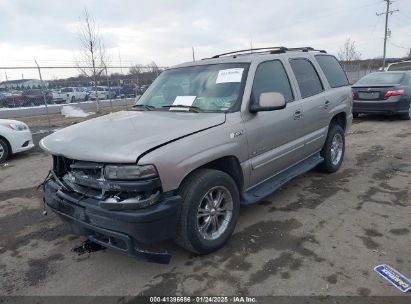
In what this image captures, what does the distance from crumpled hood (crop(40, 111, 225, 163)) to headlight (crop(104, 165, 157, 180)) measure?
6cm

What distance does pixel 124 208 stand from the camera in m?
2.85

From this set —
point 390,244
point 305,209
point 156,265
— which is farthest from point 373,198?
point 156,265

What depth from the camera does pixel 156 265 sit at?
3.42 m

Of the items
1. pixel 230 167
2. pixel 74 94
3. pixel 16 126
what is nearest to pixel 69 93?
pixel 74 94

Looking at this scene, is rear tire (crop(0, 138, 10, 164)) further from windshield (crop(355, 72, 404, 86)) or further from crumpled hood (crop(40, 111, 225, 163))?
windshield (crop(355, 72, 404, 86))

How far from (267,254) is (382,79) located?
965 cm

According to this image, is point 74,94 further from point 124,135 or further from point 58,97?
point 124,135

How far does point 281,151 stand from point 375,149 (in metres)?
4.09

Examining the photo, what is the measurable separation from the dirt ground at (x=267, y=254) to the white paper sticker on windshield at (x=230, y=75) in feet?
5.49

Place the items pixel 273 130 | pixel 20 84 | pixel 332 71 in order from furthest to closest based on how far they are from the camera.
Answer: pixel 20 84
pixel 332 71
pixel 273 130

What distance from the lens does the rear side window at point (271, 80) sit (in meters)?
4.09

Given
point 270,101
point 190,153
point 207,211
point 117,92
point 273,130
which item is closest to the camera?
point 190,153

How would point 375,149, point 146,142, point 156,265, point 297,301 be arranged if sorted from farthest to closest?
point 375,149
point 156,265
point 146,142
point 297,301

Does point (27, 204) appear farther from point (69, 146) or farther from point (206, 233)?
point (206, 233)
